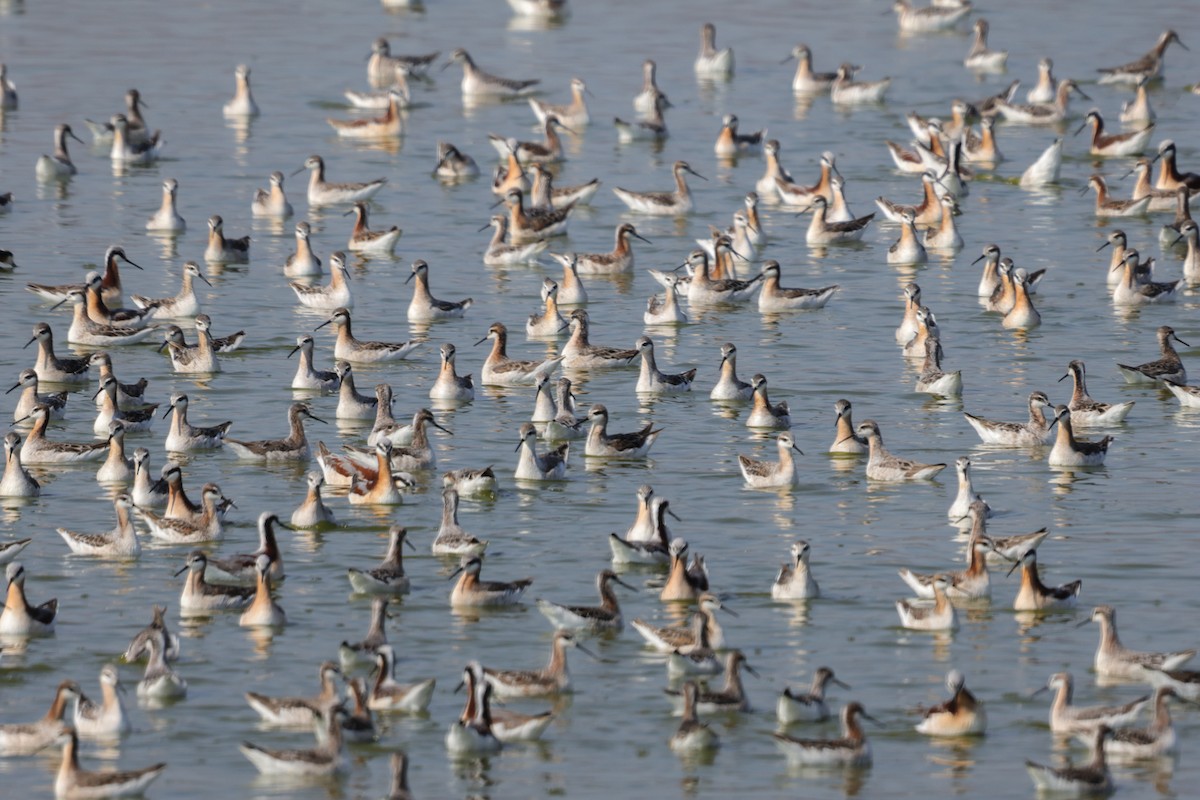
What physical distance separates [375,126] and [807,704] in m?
34.4

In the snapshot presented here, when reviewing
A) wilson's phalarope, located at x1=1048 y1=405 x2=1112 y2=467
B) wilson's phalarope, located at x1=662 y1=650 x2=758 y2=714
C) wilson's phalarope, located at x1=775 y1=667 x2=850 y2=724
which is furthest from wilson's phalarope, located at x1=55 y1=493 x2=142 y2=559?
wilson's phalarope, located at x1=1048 y1=405 x2=1112 y2=467

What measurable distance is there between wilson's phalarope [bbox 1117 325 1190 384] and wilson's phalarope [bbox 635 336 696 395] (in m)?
5.91

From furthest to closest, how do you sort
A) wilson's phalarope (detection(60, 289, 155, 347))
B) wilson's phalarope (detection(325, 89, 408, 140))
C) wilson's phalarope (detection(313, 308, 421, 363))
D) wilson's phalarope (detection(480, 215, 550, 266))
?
wilson's phalarope (detection(325, 89, 408, 140)) → wilson's phalarope (detection(480, 215, 550, 266)) → wilson's phalarope (detection(60, 289, 155, 347)) → wilson's phalarope (detection(313, 308, 421, 363))

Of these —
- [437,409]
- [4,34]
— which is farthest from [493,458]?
[4,34]

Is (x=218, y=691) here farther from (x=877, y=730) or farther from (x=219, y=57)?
(x=219, y=57)

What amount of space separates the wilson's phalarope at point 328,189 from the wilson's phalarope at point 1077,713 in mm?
27364

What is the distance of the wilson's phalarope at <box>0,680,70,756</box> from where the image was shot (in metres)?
18.7

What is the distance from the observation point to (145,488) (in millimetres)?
25609

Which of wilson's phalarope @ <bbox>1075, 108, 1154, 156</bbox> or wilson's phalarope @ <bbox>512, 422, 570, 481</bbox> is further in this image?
wilson's phalarope @ <bbox>1075, 108, 1154, 156</bbox>

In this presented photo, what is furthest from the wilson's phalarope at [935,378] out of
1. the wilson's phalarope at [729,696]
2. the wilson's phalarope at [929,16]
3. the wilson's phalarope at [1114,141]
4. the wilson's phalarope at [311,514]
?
the wilson's phalarope at [929,16]

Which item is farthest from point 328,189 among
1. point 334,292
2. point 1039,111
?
point 1039,111

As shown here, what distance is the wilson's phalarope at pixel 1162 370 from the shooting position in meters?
31.2

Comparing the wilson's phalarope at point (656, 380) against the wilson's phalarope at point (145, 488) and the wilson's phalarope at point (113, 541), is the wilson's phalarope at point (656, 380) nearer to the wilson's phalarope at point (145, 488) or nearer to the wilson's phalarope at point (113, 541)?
the wilson's phalarope at point (145, 488)

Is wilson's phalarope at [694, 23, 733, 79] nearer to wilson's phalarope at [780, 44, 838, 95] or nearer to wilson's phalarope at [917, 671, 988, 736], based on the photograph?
wilson's phalarope at [780, 44, 838, 95]
